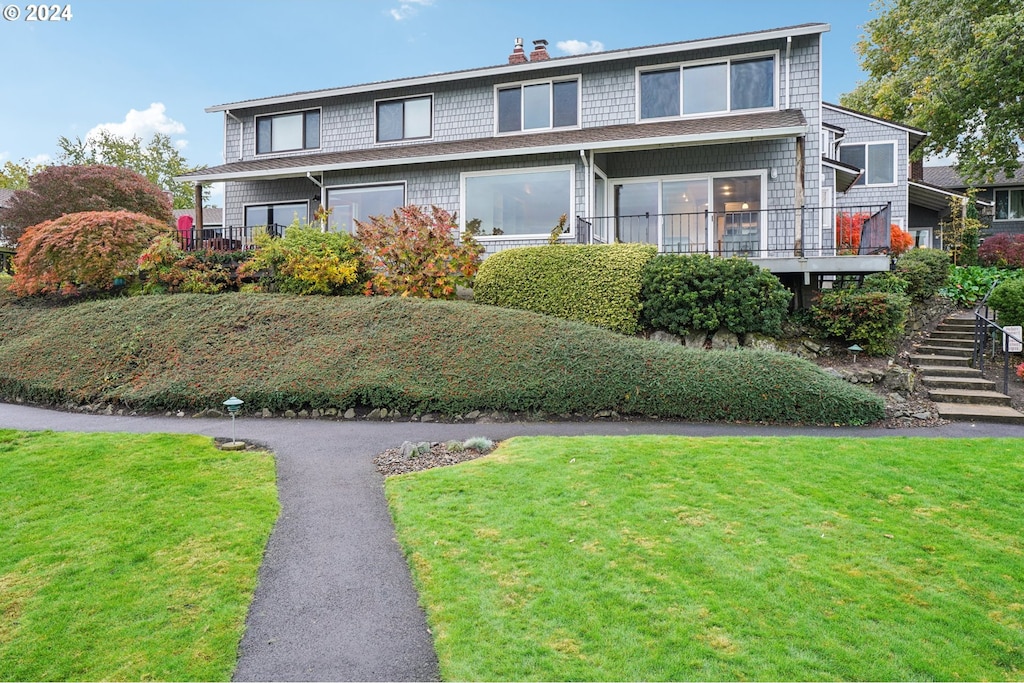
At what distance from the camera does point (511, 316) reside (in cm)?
1116

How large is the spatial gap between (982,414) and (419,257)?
11196mm

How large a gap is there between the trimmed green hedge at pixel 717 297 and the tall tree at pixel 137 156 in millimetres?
41338

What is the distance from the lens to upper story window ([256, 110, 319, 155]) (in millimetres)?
19547

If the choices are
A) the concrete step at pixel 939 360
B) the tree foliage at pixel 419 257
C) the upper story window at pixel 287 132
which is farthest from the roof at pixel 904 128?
the upper story window at pixel 287 132

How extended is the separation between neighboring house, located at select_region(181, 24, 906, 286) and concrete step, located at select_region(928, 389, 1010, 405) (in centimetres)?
305

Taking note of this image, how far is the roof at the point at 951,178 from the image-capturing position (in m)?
31.4

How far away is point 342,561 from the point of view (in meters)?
4.71

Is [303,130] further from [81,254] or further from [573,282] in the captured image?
[573,282]

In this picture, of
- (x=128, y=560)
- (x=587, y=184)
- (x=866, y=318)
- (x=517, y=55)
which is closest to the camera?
(x=128, y=560)

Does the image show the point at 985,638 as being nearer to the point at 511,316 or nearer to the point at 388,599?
the point at 388,599

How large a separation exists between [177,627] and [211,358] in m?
8.80

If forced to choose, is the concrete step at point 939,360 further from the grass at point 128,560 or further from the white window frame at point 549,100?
the grass at point 128,560

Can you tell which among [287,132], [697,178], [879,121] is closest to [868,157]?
[879,121]

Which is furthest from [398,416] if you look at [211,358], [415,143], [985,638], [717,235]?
[415,143]
